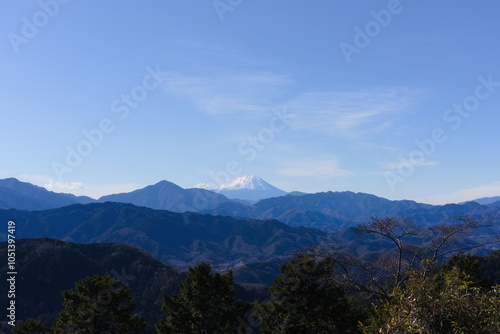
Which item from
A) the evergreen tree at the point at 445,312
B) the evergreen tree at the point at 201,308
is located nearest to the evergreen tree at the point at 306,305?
the evergreen tree at the point at 201,308

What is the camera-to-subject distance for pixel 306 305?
3016 cm

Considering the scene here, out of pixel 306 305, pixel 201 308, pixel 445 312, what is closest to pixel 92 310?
pixel 201 308

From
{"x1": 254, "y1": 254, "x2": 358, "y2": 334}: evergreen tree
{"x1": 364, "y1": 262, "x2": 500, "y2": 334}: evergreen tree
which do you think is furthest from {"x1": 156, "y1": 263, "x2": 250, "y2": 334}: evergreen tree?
{"x1": 364, "y1": 262, "x2": 500, "y2": 334}: evergreen tree

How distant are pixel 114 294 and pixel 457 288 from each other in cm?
2640

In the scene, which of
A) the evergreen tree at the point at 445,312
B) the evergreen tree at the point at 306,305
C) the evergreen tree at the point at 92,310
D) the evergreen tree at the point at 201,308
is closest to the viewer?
the evergreen tree at the point at 445,312

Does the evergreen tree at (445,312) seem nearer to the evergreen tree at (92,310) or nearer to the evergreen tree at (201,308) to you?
the evergreen tree at (201,308)

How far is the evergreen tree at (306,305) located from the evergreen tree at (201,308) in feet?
9.71

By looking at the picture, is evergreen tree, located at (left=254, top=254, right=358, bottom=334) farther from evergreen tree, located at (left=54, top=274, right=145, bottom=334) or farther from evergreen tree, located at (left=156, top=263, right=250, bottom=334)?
evergreen tree, located at (left=54, top=274, right=145, bottom=334)

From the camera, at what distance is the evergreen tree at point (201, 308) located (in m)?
30.4

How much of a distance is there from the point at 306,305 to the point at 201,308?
26.8 ft

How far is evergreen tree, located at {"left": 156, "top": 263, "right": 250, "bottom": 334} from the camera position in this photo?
30359 mm

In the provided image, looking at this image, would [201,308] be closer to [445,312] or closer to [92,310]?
[92,310]

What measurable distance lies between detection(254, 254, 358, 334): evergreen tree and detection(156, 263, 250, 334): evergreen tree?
296 cm

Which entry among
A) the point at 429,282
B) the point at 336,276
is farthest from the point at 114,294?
the point at 429,282
